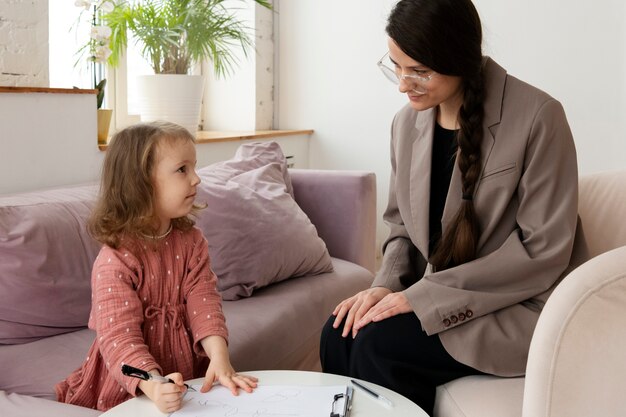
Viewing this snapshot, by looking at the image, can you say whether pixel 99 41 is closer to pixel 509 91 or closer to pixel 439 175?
pixel 439 175

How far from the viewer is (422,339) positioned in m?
1.48

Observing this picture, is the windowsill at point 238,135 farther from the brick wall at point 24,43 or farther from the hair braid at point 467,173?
the hair braid at point 467,173

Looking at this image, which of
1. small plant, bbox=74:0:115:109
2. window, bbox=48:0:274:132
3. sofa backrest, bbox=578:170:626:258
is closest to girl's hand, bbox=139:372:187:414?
sofa backrest, bbox=578:170:626:258

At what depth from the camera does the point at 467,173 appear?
5.13 ft

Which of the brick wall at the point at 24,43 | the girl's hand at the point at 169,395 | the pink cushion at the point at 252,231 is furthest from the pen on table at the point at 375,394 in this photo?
the brick wall at the point at 24,43

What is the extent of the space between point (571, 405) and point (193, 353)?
709 mm

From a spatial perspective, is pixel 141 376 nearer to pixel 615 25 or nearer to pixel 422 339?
pixel 422 339

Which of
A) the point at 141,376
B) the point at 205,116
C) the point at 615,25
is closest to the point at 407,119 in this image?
the point at 141,376

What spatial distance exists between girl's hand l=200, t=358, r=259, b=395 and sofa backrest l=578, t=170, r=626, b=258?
0.84 metres

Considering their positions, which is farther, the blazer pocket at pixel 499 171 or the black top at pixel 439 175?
the black top at pixel 439 175

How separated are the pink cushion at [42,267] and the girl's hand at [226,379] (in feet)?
1.88

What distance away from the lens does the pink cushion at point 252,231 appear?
7.24 ft

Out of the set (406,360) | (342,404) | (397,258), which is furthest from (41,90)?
(342,404)

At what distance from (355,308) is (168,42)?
6.38ft
